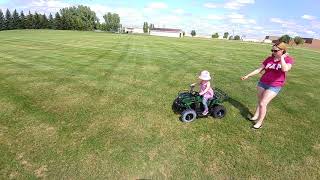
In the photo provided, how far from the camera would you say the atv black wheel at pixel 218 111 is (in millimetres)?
8352

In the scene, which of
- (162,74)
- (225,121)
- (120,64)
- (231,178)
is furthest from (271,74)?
(120,64)

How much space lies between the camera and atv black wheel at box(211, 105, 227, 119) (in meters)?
8.35

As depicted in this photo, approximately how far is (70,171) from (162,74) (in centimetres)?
871

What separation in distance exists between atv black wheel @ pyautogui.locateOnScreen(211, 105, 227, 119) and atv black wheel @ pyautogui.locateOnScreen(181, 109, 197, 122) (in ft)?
2.19

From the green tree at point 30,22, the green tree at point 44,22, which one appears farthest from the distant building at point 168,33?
the green tree at point 30,22

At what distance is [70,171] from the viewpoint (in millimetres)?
5969

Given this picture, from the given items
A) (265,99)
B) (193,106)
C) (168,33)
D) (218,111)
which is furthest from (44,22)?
(265,99)

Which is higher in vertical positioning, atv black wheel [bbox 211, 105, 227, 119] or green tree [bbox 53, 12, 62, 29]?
green tree [bbox 53, 12, 62, 29]

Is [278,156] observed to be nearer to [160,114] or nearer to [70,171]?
[160,114]

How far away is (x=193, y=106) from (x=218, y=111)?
31.0 inches

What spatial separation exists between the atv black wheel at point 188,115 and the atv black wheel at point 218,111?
0.67 metres

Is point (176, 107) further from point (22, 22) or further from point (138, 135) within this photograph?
point (22, 22)

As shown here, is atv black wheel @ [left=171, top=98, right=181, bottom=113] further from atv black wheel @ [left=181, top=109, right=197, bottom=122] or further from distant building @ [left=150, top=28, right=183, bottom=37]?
distant building @ [left=150, top=28, right=183, bottom=37]

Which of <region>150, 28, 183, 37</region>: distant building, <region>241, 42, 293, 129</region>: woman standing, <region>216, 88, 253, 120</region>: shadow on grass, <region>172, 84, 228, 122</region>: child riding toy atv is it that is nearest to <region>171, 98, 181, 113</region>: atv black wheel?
<region>172, 84, 228, 122</region>: child riding toy atv
